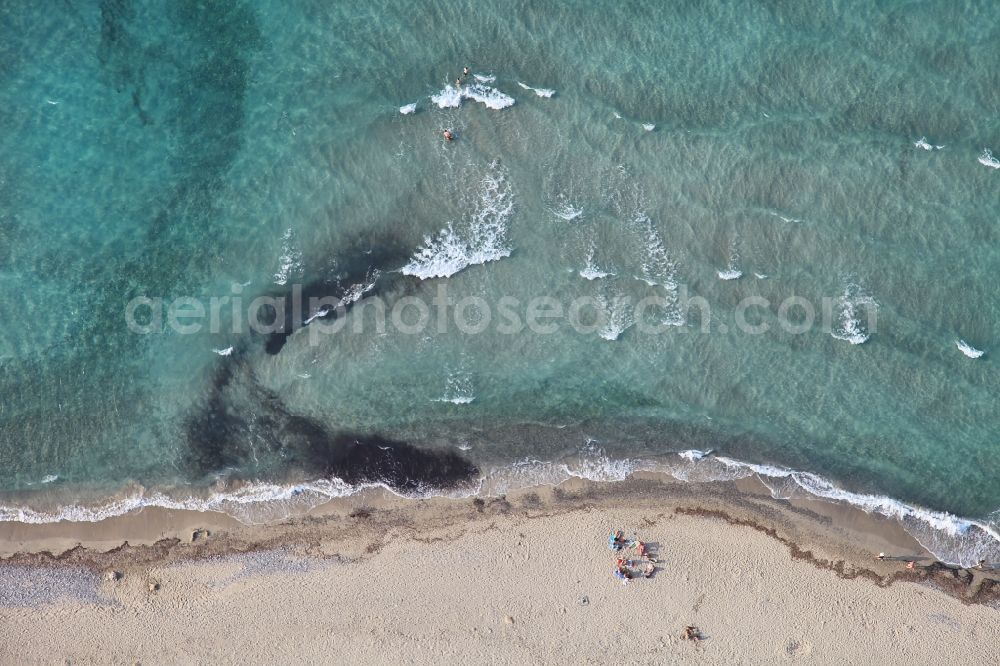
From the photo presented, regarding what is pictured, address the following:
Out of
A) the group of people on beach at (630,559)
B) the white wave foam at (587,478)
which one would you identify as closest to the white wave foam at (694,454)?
the white wave foam at (587,478)

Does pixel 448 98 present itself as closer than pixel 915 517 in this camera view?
No

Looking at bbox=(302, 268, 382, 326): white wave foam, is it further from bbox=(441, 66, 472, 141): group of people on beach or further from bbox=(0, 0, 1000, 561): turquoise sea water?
bbox=(441, 66, 472, 141): group of people on beach

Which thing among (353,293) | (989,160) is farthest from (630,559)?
(989,160)

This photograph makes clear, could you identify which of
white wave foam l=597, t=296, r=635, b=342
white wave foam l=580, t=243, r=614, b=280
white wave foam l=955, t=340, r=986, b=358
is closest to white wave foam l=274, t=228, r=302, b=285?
white wave foam l=580, t=243, r=614, b=280

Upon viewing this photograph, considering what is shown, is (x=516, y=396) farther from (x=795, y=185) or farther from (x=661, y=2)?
(x=661, y=2)

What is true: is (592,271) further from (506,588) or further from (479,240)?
(506,588)

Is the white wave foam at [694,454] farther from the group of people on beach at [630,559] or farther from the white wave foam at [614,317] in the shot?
the white wave foam at [614,317]
